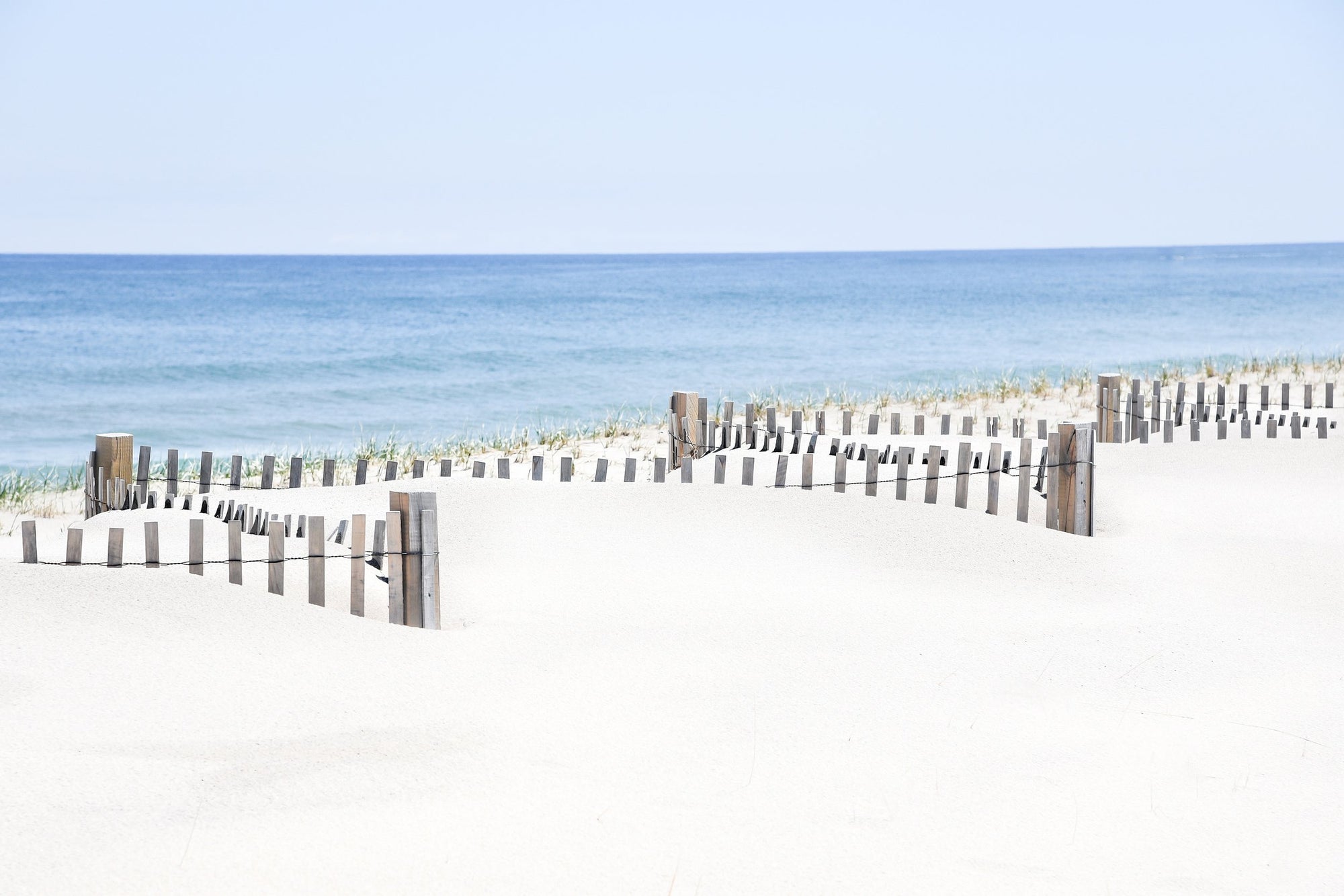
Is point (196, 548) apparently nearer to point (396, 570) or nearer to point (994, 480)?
point (396, 570)

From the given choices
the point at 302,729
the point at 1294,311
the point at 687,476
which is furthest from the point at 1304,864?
the point at 1294,311

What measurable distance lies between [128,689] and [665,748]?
2.14 m

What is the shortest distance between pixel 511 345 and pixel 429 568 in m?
31.0

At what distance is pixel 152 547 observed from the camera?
5762 mm

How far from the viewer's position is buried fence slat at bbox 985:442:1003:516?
26.0 ft

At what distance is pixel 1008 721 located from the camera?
4.82 m

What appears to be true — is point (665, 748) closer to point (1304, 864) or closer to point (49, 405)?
point (1304, 864)

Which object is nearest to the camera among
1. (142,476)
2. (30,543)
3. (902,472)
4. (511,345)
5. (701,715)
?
(701,715)

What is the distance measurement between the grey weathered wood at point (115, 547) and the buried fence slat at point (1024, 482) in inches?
209

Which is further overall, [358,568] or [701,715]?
[358,568]

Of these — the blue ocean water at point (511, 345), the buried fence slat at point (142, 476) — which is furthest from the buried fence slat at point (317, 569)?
the blue ocean water at point (511, 345)

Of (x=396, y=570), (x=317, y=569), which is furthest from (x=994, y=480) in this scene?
(x=317, y=569)

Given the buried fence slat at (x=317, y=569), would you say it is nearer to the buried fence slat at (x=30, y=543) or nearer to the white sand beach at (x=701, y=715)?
the white sand beach at (x=701, y=715)

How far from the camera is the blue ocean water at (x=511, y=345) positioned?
2245 centimetres
